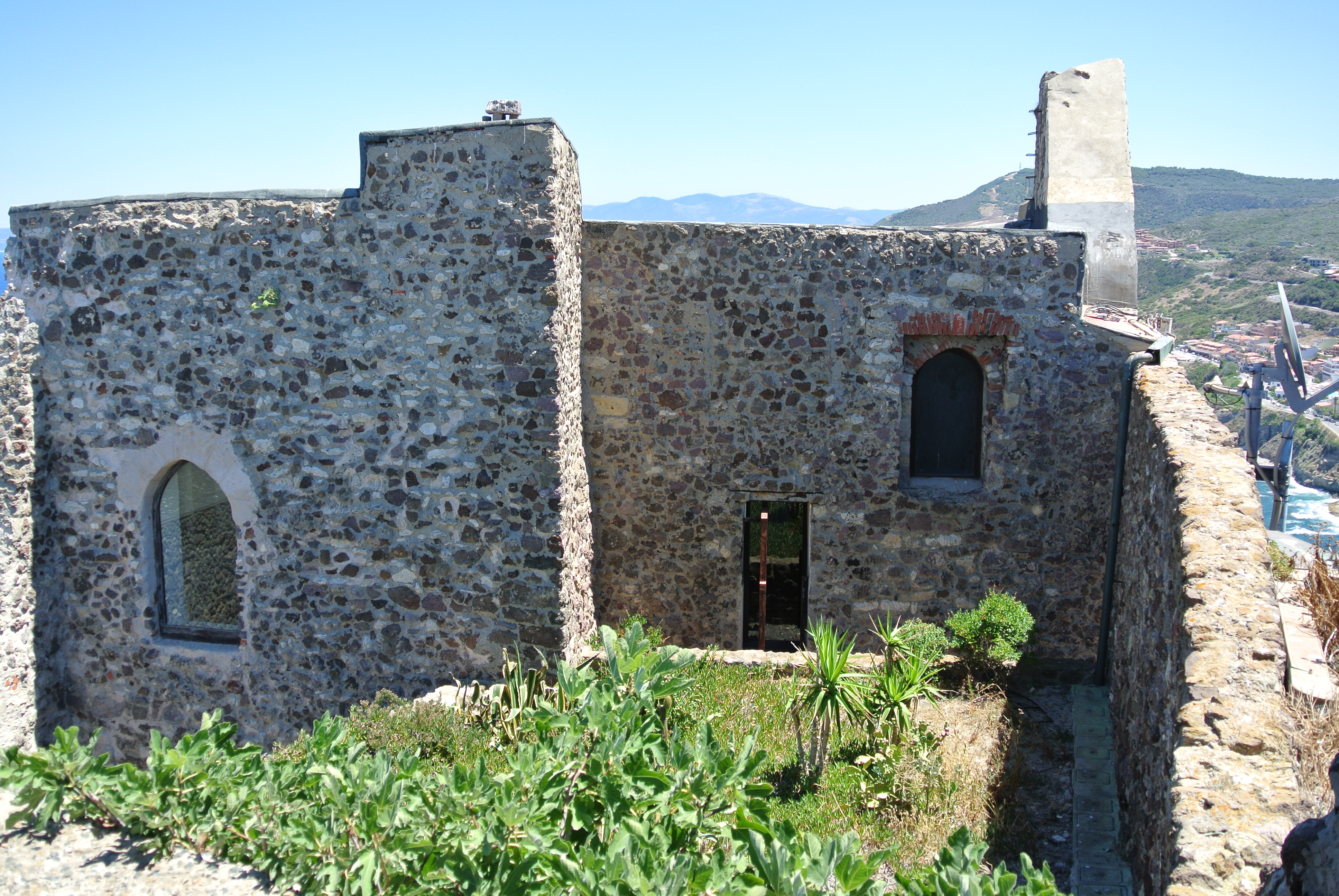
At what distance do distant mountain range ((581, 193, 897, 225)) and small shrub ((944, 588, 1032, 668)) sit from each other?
3527 mm

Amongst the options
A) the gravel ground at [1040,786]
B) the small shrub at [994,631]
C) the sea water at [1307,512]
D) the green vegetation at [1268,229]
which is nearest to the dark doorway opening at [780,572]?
the small shrub at [994,631]

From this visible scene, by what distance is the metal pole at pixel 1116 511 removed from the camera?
7.04 meters

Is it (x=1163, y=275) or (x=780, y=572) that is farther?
(x=1163, y=275)

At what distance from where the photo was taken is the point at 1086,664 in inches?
283

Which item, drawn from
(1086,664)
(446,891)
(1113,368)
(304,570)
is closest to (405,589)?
(304,570)

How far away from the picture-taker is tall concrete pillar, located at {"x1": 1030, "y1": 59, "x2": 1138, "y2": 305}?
876cm

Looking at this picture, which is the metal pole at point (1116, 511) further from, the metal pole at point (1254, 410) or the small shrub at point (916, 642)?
the metal pole at point (1254, 410)

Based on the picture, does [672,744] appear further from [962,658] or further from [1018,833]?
[962,658]

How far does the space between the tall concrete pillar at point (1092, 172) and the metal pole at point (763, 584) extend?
412 centimetres

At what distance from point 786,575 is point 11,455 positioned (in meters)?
7.87

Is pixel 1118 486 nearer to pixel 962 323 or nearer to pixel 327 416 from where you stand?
pixel 962 323

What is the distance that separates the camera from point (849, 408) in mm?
7969

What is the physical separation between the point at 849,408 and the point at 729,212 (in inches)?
875

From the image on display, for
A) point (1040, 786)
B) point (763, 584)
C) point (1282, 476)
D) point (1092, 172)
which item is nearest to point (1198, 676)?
point (1040, 786)
